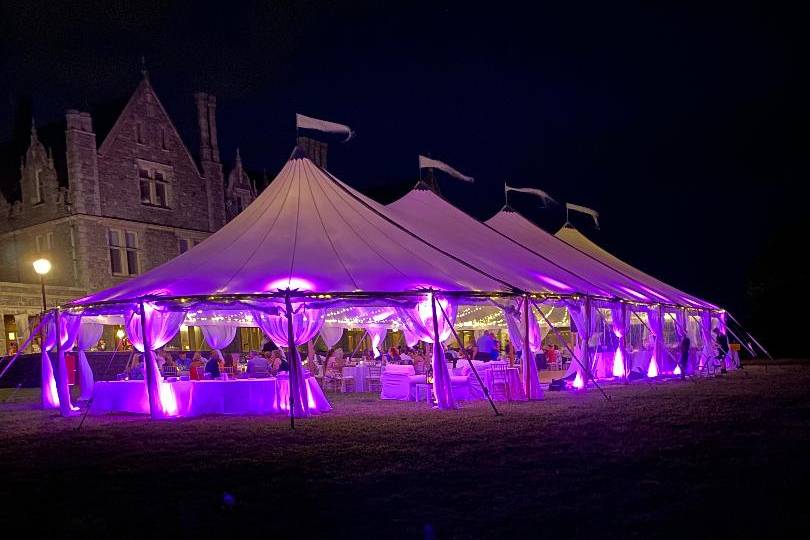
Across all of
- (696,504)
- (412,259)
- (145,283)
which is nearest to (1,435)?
(145,283)

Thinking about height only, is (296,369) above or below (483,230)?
below

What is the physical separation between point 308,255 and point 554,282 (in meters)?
4.51

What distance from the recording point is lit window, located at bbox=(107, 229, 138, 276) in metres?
26.7

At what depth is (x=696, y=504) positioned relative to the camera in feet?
17.2

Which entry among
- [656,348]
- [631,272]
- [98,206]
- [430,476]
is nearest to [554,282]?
[656,348]

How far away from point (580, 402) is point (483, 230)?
630cm

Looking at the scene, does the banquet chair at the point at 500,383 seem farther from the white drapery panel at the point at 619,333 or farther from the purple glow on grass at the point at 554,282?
the white drapery panel at the point at 619,333

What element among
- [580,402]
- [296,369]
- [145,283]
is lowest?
[580,402]

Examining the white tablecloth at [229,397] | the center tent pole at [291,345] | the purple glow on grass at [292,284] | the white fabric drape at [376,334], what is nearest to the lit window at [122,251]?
the white fabric drape at [376,334]

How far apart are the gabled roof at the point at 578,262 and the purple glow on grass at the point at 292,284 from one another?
22.6 ft

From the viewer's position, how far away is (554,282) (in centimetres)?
1518

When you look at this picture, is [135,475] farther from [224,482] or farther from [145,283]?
[145,283]

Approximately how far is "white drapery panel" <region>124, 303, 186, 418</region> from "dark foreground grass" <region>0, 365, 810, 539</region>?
1.16 metres

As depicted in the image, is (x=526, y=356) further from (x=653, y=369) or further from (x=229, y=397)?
(x=653, y=369)
